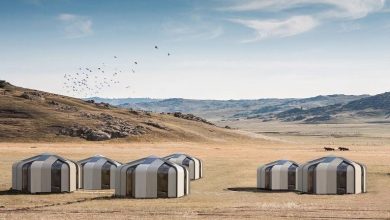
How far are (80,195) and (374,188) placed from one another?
25117 millimetres

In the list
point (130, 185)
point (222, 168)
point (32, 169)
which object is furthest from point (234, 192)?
point (222, 168)

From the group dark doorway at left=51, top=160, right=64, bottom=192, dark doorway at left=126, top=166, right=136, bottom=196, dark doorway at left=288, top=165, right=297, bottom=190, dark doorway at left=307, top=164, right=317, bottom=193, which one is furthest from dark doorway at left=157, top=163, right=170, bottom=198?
dark doorway at left=288, top=165, right=297, bottom=190

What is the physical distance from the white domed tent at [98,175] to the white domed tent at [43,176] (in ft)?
15.6

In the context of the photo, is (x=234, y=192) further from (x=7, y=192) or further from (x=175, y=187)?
(x=7, y=192)

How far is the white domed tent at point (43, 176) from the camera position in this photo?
4994 cm

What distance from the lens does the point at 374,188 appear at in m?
54.9

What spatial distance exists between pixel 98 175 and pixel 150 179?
1164 cm

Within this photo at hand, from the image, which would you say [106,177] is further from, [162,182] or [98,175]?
[162,182]

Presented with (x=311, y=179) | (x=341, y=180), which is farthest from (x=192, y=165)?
(x=341, y=180)

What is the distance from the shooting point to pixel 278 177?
182 ft

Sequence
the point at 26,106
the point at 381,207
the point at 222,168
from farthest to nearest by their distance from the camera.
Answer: the point at 26,106, the point at 222,168, the point at 381,207

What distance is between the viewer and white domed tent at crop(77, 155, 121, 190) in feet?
184

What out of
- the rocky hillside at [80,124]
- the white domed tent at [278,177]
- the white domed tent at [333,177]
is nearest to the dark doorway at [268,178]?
the white domed tent at [278,177]

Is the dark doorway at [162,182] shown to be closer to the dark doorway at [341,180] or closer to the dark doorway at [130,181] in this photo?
the dark doorway at [130,181]
